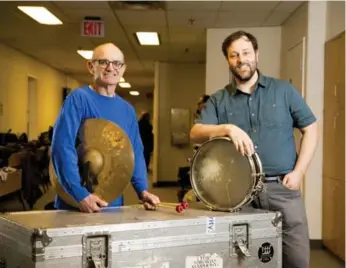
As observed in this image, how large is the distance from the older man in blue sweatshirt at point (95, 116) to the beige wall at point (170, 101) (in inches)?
291

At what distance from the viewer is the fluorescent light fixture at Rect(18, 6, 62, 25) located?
5.48 m

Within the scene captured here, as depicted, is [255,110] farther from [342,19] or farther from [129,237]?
[342,19]

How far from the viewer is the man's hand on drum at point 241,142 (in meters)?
1.73

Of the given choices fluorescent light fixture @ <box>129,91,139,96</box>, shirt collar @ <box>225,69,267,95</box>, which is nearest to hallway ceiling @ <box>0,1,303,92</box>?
shirt collar @ <box>225,69,267,95</box>

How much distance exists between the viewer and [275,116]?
1.93 meters

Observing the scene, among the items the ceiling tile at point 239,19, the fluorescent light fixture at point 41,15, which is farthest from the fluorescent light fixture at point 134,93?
the ceiling tile at point 239,19

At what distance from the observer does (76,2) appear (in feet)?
16.5

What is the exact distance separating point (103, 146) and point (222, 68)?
15.0 ft

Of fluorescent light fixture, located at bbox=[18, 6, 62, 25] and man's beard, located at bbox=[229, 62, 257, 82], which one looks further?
fluorescent light fixture, located at bbox=[18, 6, 62, 25]

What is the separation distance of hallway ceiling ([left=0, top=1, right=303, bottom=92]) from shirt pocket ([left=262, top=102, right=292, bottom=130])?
10.4 ft

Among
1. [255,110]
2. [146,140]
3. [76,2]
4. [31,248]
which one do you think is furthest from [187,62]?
[31,248]

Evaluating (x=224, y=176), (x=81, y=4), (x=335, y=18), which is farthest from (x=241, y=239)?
(x=81, y=4)

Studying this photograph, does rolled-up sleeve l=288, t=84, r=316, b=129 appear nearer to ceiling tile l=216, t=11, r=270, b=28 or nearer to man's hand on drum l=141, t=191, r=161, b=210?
man's hand on drum l=141, t=191, r=161, b=210

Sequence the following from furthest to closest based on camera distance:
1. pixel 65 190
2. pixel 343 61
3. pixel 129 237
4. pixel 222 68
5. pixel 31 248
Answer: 1. pixel 222 68
2. pixel 343 61
3. pixel 65 190
4. pixel 129 237
5. pixel 31 248
